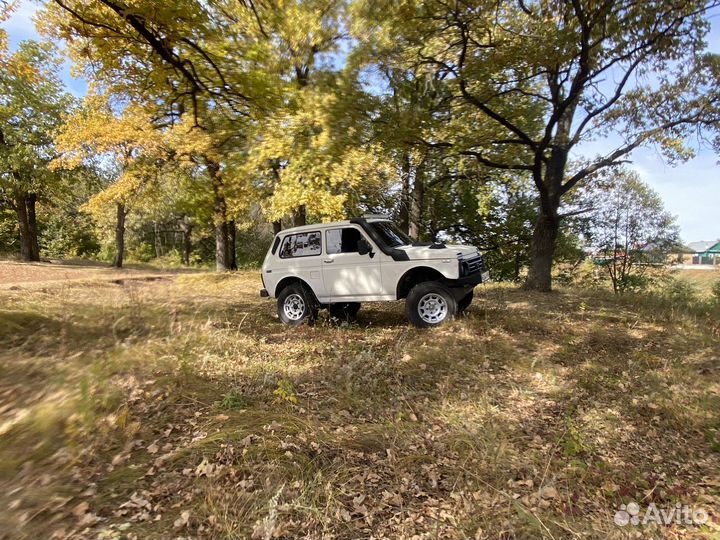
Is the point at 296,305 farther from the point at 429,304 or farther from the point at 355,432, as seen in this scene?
the point at 355,432

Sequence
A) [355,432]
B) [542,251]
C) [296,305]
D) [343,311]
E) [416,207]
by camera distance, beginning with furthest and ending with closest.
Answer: [416,207], [542,251], [343,311], [296,305], [355,432]

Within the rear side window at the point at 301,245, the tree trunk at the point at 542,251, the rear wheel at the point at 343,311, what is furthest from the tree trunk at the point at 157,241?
the tree trunk at the point at 542,251

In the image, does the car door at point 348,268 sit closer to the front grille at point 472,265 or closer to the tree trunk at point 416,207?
the front grille at point 472,265

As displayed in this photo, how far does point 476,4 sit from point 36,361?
957 centimetres

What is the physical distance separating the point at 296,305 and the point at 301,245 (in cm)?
127

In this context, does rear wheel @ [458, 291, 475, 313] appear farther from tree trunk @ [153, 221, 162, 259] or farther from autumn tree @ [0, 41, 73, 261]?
tree trunk @ [153, 221, 162, 259]

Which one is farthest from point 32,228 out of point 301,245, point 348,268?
point 348,268

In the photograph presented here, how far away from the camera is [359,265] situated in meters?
7.65

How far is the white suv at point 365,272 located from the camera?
712cm

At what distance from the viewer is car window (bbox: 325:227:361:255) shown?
7801 mm

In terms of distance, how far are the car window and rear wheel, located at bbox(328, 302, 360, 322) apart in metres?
1.22

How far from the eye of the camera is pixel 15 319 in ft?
23.5

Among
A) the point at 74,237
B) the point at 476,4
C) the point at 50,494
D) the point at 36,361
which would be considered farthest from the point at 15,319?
the point at 74,237

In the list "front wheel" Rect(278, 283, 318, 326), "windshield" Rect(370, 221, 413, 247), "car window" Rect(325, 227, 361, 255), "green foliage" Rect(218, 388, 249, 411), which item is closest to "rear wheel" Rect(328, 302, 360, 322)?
"front wheel" Rect(278, 283, 318, 326)
